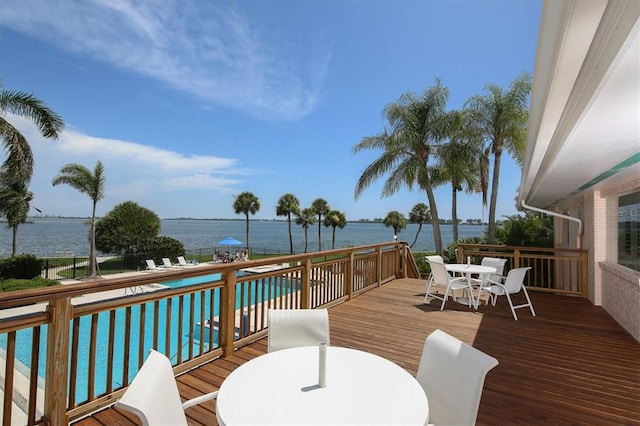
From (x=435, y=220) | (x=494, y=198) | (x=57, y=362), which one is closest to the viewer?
(x=57, y=362)

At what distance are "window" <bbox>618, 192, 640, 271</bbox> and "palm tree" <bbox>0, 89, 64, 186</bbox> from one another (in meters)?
14.4

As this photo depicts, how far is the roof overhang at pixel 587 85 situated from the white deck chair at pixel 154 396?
2226 millimetres

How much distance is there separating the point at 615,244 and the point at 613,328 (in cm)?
175

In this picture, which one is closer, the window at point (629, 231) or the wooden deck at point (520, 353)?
the wooden deck at point (520, 353)

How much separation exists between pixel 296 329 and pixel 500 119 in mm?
12967

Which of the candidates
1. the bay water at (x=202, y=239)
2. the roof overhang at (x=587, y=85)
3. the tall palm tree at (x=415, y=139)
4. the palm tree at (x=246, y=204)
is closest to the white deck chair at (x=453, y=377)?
the roof overhang at (x=587, y=85)

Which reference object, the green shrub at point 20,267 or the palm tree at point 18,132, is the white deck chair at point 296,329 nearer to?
the palm tree at point 18,132

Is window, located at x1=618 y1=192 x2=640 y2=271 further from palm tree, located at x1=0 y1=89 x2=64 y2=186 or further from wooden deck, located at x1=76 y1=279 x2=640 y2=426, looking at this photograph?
palm tree, located at x1=0 y1=89 x2=64 y2=186

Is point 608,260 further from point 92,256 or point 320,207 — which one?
point 320,207

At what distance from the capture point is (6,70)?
929cm

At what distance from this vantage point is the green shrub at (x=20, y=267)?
14.4 m

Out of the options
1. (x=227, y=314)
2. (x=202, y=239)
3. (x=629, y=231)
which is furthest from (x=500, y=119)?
(x=202, y=239)

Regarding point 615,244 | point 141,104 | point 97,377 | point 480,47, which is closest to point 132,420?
point 97,377

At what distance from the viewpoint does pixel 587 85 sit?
168 cm
